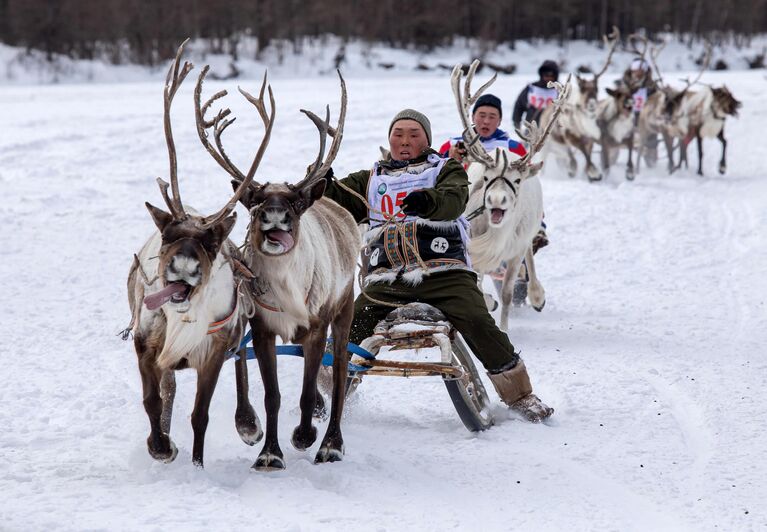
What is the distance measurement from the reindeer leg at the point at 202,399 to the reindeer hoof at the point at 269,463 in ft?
0.73

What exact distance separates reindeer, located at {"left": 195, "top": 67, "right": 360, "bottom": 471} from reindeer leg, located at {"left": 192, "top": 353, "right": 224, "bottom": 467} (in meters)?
0.23

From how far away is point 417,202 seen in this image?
4.29m

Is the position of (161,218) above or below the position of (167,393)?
above

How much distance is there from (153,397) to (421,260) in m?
1.65

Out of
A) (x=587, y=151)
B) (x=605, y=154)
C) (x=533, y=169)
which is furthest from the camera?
(x=605, y=154)

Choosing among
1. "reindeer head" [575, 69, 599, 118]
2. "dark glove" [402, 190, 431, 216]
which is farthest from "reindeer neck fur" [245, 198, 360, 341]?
"reindeer head" [575, 69, 599, 118]

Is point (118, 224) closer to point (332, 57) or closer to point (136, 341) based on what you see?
point (136, 341)

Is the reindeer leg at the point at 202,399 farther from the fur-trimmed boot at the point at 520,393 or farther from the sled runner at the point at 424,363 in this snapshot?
the fur-trimmed boot at the point at 520,393

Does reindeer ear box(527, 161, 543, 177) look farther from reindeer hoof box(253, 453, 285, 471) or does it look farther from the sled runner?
reindeer hoof box(253, 453, 285, 471)

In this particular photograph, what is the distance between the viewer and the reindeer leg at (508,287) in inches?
270

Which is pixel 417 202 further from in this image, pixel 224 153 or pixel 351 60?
pixel 351 60

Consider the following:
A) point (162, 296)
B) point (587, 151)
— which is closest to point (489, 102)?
point (162, 296)

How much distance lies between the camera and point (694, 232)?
414 inches

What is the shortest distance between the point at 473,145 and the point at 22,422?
3.09 meters
